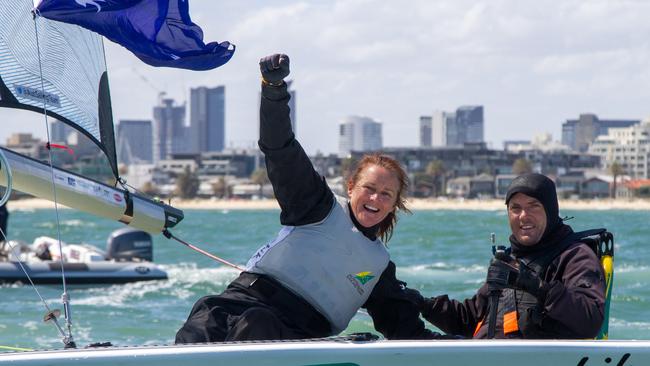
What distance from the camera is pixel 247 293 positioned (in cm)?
405

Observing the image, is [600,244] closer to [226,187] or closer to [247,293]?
[247,293]

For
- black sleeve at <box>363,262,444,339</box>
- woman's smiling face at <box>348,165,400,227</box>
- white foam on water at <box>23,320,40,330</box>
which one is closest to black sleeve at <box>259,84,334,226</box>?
woman's smiling face at <box>348,165,400,227</box>

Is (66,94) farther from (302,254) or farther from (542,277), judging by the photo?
(542,277)

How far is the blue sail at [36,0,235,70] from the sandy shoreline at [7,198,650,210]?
108 metres

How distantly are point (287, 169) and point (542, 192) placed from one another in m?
0.93

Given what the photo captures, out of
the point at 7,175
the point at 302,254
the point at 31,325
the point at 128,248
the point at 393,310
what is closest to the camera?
the point at 302,254

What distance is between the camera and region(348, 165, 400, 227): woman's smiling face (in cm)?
413

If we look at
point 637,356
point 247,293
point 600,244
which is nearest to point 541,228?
point 600,244

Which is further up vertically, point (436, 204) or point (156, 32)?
point (156, 32)

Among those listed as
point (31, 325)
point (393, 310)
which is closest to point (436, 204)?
point (31, 325)

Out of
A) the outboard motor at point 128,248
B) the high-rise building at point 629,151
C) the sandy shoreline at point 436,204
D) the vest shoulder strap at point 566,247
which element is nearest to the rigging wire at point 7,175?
the vest shoulder strap at point 566,247

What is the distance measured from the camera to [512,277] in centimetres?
391

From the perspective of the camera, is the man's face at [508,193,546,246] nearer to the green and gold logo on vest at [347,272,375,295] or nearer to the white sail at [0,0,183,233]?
the green and gold logo on vest at [347,272,375,295]

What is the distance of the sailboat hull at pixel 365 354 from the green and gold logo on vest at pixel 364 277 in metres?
0.56
